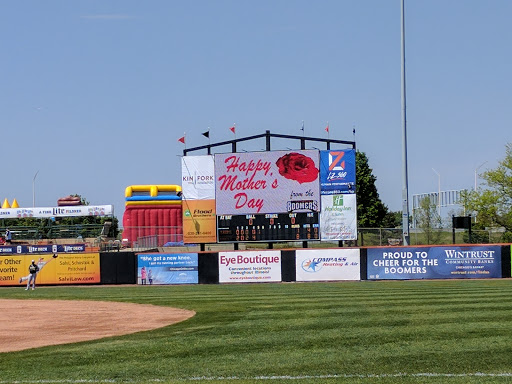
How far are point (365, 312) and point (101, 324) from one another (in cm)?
637

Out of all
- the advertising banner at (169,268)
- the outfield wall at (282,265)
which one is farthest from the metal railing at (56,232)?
the advertising banner at (169,268)

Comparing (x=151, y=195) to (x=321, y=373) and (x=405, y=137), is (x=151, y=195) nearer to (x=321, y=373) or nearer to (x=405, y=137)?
(x=405, y=137)

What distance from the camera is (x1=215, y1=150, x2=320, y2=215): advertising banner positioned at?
42062 mm

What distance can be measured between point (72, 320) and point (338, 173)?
2269 cm

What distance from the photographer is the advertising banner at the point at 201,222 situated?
4316 centimetres

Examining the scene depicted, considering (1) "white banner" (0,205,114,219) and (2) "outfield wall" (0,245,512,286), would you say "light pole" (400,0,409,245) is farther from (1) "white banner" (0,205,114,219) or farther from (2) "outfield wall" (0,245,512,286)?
(1) "white banner" (0,205,114,219)

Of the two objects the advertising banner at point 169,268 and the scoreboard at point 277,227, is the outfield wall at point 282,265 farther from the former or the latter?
the scoreboard at point 277,227

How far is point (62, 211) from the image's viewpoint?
239 ft

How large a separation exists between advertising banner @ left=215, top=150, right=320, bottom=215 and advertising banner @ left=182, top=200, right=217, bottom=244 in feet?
1.90

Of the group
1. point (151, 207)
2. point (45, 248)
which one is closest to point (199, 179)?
point (45, 248)

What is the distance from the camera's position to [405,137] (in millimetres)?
39031

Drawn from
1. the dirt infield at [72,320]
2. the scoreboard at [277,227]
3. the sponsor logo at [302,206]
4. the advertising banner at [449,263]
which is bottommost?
the dirt infield at [72,320]

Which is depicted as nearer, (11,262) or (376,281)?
(376,281)

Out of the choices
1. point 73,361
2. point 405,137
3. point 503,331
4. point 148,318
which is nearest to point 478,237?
point 405,137
